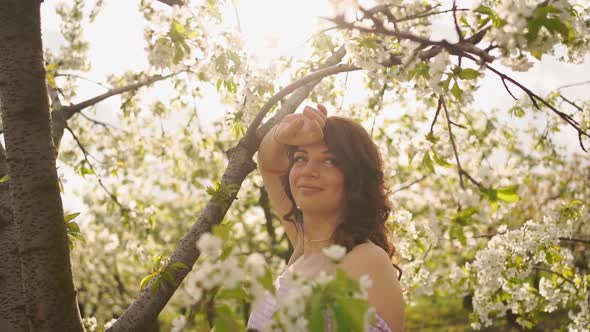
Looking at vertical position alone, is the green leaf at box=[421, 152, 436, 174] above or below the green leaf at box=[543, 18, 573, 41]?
above

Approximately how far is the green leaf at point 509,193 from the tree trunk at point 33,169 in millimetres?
1494

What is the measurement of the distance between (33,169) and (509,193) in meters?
1.56

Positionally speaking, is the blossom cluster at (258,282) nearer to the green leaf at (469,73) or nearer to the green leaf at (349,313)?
the green leaf at (349,313)

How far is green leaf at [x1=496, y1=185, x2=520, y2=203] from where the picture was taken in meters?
1.46

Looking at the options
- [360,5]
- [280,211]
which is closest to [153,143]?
[280,211]

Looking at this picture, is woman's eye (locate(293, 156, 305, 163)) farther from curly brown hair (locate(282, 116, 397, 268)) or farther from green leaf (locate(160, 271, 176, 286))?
green leaf (locate(160, 271, 176, 286))

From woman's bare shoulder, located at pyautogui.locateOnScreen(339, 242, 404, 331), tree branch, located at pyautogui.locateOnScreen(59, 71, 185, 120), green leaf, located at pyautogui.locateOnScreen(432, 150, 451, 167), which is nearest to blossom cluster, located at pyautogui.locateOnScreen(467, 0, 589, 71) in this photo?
green leaf, located at pyautogui.locateOnScreen(432, 150, 451, 167)

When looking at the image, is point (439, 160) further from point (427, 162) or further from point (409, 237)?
point (409, 237)

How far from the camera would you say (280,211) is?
131 inches

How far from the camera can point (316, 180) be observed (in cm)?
285

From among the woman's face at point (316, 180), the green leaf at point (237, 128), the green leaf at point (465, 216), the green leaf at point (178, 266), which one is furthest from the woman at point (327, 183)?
the green leaf at point (465, 216)

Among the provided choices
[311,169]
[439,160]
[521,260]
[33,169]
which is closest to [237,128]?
[311,169]

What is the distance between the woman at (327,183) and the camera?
9.29ft

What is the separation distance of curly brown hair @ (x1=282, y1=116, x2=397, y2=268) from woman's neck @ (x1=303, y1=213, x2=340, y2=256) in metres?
0.06
